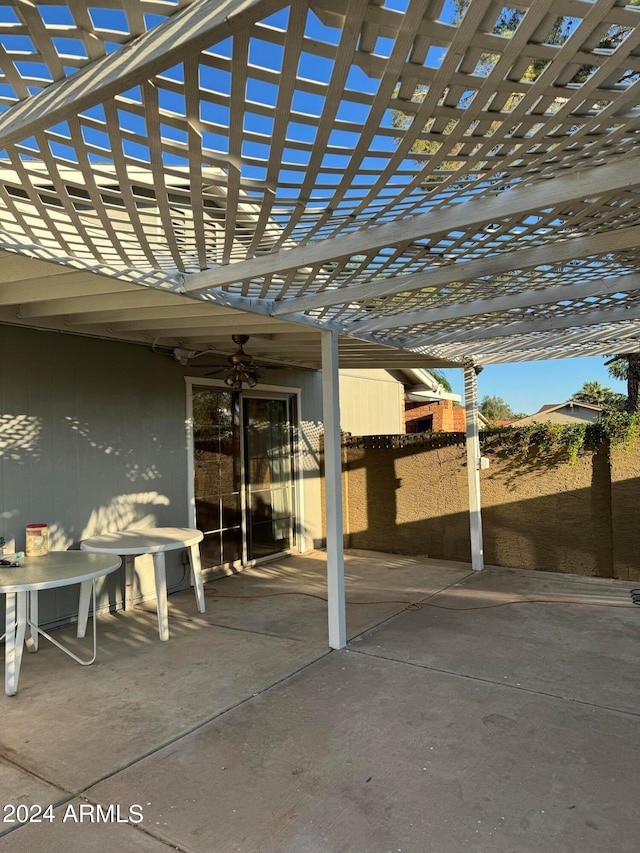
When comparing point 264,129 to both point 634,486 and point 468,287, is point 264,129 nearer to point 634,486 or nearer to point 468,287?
point 468,287

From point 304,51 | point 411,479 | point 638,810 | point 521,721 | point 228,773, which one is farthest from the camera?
point 411,479

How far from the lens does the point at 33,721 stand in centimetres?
295

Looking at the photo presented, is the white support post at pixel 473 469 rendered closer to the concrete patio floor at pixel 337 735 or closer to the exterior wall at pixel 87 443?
the concrete patio floor at pixel 337 735

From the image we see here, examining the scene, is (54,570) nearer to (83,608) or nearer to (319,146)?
(83,608)

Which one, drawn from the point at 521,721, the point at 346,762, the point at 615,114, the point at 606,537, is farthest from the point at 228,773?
the point at 606,537

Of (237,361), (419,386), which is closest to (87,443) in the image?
(237,361)

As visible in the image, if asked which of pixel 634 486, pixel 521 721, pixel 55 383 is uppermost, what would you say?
pixel 55 383

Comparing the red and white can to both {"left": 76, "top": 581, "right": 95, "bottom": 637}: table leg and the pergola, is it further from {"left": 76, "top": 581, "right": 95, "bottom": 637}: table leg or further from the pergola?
the pergola

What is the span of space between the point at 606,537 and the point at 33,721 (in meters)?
5.22

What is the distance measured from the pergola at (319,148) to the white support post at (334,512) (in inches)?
27.1

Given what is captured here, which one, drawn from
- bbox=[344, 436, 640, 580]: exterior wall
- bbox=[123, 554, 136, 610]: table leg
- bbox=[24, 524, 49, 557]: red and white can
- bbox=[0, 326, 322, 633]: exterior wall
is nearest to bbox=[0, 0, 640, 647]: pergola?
bbox=[0, 326, 322, 633]: exterior wall

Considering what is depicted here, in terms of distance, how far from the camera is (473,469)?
6.22 meters

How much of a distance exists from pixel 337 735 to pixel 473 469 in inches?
156

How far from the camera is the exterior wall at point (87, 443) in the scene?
4293mm
